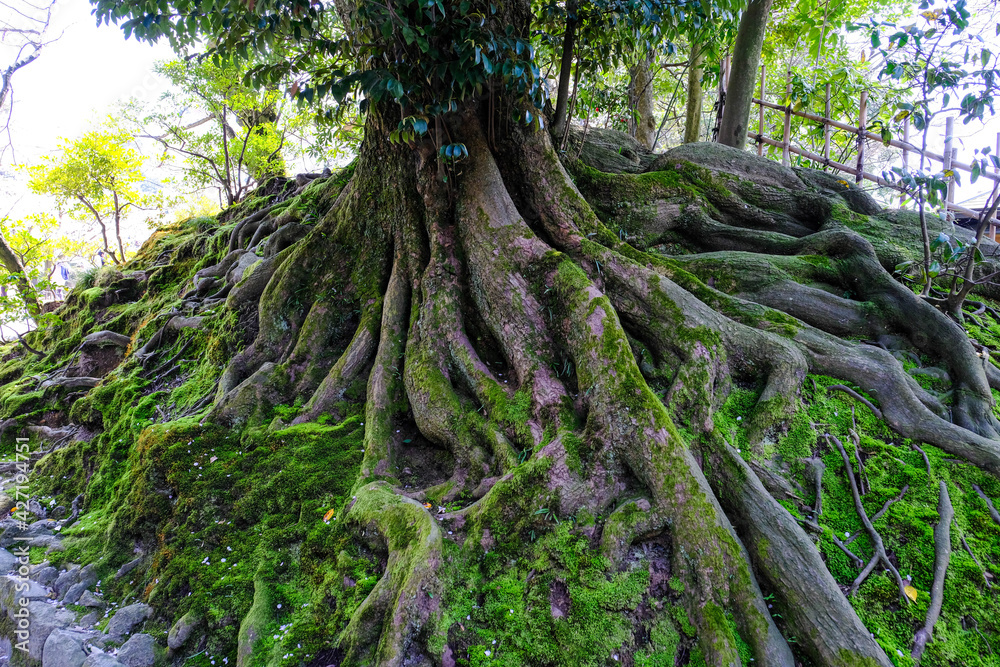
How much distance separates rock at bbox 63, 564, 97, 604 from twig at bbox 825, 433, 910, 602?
481 cm

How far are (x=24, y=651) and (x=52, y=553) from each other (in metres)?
0.99

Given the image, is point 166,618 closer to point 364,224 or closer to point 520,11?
point 364,224

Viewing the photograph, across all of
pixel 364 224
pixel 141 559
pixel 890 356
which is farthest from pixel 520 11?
pixel 141 559

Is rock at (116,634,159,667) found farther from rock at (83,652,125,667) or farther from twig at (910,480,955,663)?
twig at (910,480,955,663)

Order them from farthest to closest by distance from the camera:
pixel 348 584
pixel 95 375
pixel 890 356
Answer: pixel 95 375 → pixel 890 356 → pixel 348 584

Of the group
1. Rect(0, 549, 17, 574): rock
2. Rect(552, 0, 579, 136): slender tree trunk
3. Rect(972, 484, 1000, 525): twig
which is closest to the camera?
Rect(972, 484, 1000, 525): twig

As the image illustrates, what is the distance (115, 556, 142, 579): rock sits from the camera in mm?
3472

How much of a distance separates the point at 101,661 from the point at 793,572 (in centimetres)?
376

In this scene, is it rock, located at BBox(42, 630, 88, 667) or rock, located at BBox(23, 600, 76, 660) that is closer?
rock, located at BBox(42, 630, 88, 667)

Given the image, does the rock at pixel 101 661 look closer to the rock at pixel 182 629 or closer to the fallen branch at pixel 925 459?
the rock at pixel 182 629

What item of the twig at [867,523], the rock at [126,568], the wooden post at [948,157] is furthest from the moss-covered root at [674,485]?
the rock at [126,568]

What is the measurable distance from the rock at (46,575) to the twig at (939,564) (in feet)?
17.4

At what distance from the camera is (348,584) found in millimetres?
2898

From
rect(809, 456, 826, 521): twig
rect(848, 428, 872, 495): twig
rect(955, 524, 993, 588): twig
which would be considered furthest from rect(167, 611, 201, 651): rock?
rect(955, 524, 993, 588): twig
